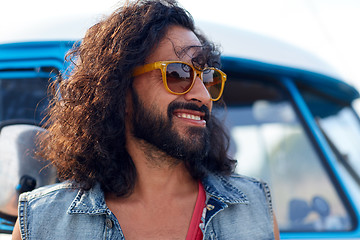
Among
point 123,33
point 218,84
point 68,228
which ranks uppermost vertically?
point 123,33

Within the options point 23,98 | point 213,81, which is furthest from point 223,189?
point 23,98

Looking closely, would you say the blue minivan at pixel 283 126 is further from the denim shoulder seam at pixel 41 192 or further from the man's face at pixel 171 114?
the man's face at pixel 171 114

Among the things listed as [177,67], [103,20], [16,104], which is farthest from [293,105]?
[16,104]

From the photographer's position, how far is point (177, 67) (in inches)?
80.7

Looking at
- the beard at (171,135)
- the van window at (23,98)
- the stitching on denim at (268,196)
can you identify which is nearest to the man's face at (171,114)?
the beard at (171,135)

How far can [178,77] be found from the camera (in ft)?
6.69

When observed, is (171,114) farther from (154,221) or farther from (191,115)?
(154,221)

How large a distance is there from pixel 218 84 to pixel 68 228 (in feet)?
3.49

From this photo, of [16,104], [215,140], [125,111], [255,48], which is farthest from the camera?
[255,48]

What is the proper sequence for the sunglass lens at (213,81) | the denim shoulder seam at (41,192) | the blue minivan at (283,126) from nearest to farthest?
the denim shoulder seam at (41,192), the sunglass lens at (213,81), the blue minivan at (283,126)

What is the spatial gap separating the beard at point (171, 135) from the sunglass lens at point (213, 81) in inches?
7.0

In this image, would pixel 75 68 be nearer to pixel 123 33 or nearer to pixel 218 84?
pixel 123 33

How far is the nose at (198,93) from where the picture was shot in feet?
6.73

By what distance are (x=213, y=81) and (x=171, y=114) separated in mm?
361
